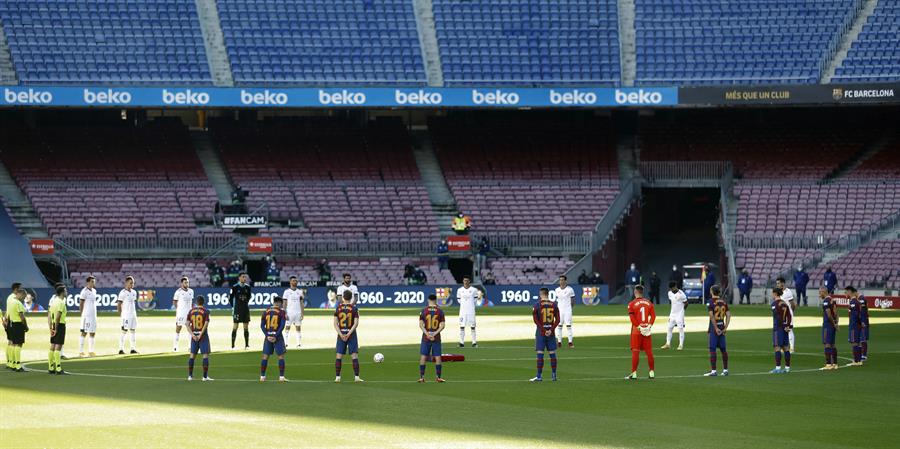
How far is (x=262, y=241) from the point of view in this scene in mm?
64562

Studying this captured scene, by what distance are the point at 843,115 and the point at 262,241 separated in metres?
32.5

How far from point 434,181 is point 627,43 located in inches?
507

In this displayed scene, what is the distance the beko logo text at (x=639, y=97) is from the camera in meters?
65.8

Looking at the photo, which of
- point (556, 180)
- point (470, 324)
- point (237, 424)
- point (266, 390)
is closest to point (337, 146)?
point (556, 180)

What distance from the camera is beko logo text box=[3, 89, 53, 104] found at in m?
64.7

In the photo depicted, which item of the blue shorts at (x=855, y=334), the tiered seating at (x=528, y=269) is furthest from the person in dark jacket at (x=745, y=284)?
the blue shorts at (x=855, y=334)

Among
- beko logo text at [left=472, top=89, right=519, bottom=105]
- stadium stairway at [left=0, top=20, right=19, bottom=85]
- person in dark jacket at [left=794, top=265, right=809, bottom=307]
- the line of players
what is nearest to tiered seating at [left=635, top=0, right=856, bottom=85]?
beko logo text at [left=472, top=89, right=519, bottom=105]

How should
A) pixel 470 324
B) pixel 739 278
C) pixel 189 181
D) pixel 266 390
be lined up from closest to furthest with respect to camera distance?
pixel 266 390
pixel 470 324
pixel 739 278
pixel 189 181

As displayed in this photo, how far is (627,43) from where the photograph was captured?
70188 millimetres

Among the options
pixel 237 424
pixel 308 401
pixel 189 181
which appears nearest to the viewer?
pixel 237 424

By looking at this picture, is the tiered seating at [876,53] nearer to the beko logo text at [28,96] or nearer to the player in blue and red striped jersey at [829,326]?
the player in blue and red striped jersey at [829,326]

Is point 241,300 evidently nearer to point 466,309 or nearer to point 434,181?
point 466,309

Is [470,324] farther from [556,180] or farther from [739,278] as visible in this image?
[556,180]

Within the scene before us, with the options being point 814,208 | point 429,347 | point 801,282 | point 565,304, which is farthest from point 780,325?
point 814,208
